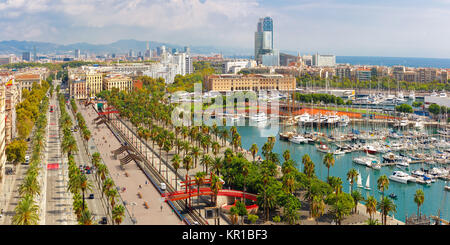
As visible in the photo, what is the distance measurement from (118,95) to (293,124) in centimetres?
2334

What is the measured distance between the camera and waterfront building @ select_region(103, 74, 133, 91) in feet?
187

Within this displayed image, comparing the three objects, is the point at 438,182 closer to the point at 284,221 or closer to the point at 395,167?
the point at 395,167

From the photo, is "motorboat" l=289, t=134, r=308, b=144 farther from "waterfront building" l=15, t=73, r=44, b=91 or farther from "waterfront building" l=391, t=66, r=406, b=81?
"waterfront building" l=391, t=66, r=406, b=81

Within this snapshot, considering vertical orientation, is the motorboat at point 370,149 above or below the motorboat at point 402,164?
above

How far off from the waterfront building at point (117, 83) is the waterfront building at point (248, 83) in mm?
11640

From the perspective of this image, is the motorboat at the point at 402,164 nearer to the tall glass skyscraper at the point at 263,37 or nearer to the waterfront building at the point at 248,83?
the waterfront building at the point at 248,83

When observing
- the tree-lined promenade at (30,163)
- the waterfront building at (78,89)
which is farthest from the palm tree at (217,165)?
the waterfront building at (78,89)

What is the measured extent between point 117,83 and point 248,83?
63.2ft

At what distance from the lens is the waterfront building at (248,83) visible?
58.6 metres

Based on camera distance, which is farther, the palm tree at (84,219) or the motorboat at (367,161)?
the motorboat at (367,161)

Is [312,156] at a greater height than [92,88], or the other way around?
[92,88]
